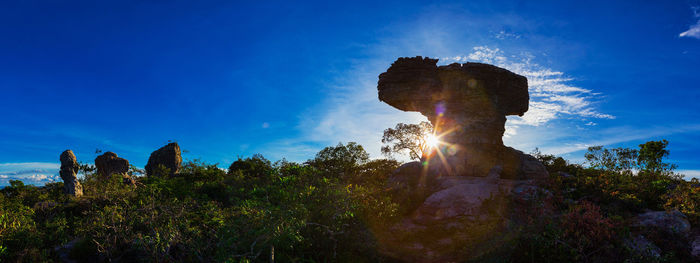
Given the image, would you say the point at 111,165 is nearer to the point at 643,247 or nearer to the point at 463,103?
the point at 463,103

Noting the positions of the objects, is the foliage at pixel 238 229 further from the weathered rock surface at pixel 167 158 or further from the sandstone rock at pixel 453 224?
the weathered rock surface at pixel 167 158

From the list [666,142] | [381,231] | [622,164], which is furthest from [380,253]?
[666,142]

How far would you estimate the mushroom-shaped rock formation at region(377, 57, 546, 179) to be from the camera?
25.9 metres

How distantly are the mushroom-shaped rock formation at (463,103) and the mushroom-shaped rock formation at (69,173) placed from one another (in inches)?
894

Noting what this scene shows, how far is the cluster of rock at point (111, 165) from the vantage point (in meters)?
22.8

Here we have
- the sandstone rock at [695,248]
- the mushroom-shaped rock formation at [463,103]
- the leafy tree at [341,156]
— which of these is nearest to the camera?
the sandstone rock at [695,248]

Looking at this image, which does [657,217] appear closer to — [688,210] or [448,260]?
[688,210]

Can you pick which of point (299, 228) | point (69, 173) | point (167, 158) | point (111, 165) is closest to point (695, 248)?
point (299, 228)

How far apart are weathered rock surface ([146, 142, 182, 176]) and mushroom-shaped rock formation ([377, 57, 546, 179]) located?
31395 millimetres

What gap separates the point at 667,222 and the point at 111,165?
39149mm

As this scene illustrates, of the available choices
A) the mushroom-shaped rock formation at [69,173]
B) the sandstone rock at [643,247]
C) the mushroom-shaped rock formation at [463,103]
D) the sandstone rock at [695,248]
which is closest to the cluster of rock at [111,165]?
the mushroom-shaped rock formation at [69,173]

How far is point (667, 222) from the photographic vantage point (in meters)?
10.8

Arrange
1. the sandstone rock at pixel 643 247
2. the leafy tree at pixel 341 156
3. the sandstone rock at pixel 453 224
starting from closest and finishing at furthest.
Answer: the sandstone rock at pixel 643 247
the sandstone rock at pixel 453 224
the leafy tree at pixel 341 156

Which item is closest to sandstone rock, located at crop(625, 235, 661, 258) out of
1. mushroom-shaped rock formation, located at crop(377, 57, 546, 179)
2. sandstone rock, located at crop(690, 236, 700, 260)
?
sandstone rock, located at crop(690, 236, 700, 260)
